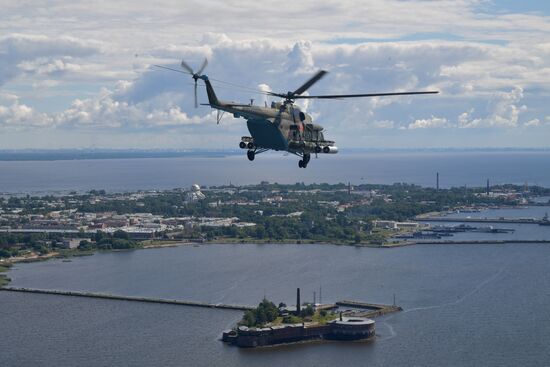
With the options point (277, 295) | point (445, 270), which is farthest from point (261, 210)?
point (277, 295)

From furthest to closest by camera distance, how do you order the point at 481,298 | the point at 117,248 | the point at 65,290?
the point at 117,248 < the point at 65,290 < the point at 481,298

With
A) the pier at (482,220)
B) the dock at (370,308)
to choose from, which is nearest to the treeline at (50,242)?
the dock at (370,308)

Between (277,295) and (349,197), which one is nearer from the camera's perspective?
(277,295)

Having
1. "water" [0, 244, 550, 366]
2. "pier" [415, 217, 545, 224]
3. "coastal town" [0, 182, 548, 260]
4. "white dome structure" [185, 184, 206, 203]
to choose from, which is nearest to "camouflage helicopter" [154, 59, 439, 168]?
"water" [0, 244, 550, 366]

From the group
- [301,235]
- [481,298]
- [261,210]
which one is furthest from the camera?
[261,210]

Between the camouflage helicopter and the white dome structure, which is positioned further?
the white dome structure

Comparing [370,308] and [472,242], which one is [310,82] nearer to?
[370,308]

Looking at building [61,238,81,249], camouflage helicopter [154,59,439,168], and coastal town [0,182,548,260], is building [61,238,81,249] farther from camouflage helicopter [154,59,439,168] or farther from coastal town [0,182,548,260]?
camouflage helicopter [154,59,439,168]

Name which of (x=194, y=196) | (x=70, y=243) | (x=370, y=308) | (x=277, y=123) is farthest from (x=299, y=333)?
(x=194, y=196)

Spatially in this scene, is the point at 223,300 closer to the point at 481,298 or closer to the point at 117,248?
the point at 481,298
